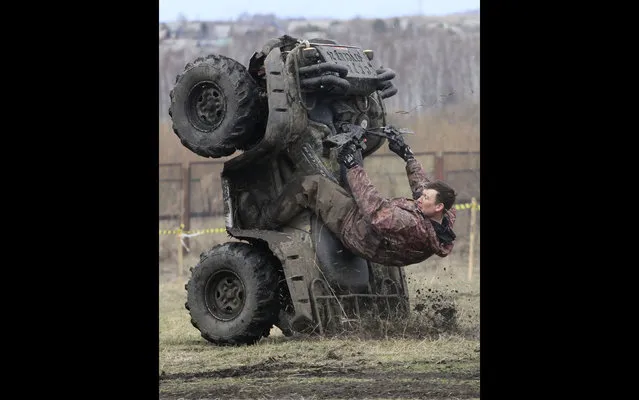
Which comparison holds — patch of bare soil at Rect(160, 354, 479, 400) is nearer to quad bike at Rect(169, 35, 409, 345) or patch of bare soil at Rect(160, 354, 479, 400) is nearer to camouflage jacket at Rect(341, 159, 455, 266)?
quad bike at Rect(169, 35, 409, 345)

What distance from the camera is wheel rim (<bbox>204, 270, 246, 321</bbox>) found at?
1362 centimetres

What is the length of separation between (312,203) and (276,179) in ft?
1.73

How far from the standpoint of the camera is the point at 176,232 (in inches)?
832

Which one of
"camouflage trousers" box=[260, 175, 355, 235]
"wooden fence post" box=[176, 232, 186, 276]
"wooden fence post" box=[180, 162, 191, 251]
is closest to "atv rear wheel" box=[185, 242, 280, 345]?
"camouflage trousers" box=[260, 175, 355, 235]

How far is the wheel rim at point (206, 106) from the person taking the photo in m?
13.7

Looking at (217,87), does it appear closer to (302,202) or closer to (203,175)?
(302,202)

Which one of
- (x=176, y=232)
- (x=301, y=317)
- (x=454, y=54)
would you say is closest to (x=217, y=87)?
(x=301, y=317)

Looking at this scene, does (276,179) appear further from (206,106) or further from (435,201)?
(435,201)

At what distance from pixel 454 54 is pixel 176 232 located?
5.34 m

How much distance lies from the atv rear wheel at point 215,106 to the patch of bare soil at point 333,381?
205 cm

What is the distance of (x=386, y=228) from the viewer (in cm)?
1300

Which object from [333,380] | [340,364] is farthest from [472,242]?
[333,380]

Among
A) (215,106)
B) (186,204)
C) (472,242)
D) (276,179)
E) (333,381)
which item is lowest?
(333,381)

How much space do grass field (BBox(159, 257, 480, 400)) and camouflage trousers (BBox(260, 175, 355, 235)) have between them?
1023mm
